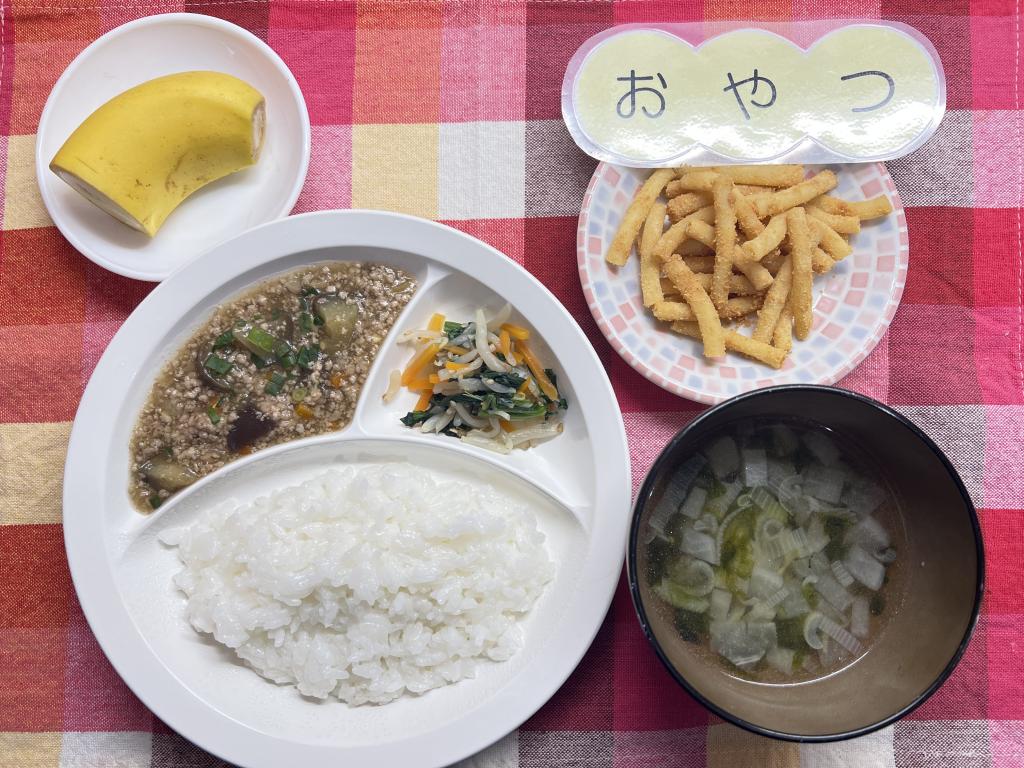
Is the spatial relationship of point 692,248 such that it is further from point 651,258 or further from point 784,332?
point 784,332

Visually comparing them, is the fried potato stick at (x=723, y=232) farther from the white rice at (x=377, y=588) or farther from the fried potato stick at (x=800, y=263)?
the white rice at (x=377, y=588)

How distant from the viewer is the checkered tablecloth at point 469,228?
229 centimetres

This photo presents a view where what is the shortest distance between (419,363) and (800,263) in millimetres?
1055

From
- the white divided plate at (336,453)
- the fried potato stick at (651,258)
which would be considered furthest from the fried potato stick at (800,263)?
the white divided plate at (336,453)

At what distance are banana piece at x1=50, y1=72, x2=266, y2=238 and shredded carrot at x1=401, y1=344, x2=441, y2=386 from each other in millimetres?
715

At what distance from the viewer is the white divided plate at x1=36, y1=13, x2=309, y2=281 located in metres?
2.20

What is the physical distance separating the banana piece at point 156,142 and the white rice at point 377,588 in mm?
891

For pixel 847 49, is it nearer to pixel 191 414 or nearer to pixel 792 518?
pixel 792 518

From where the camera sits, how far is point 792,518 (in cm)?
186

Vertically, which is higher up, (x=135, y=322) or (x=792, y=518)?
(x=135, y=322)

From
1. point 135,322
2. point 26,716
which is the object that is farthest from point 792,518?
point 26,716

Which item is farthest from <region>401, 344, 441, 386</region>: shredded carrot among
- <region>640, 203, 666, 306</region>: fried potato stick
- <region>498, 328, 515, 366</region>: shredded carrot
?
<region>640, 203, 666, 306</region>: fried potato stick

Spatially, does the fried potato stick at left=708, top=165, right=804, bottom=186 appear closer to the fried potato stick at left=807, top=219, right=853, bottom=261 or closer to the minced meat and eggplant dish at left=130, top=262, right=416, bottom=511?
the fried potato stick at left=807, top=219, right=853, bottom=261

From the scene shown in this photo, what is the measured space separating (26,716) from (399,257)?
172cm
